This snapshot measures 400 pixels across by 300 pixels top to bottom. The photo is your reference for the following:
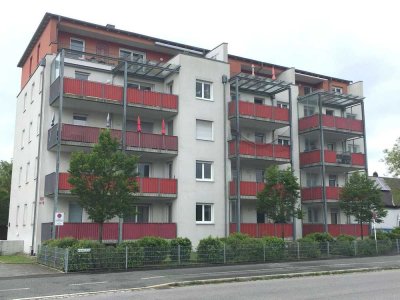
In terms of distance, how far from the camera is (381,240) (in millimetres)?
30047

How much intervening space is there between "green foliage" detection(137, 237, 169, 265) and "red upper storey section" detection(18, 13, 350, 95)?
15.1m

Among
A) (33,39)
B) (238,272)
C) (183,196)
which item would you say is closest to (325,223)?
(183,196)

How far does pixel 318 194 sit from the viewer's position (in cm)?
3638

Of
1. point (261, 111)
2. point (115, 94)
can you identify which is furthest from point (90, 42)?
point (261, 111)

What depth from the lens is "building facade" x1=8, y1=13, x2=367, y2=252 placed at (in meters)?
28.5

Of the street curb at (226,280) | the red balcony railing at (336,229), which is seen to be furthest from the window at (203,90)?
the street curb at (226,280)

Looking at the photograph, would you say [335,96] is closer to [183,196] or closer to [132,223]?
[183,196]

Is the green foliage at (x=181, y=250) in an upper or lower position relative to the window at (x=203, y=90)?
lower

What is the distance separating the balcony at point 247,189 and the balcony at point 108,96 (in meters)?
6.33

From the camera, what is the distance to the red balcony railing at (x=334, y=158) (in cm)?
3684

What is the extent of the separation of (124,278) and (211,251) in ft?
21.5

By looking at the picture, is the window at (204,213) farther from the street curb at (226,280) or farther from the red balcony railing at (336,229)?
the street curb at (226,280)

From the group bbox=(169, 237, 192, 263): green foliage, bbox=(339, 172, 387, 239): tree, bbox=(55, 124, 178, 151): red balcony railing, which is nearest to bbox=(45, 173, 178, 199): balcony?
bbox=(55, 124, 178, 151): red balcony railing

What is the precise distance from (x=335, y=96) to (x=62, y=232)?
23.5 metres
